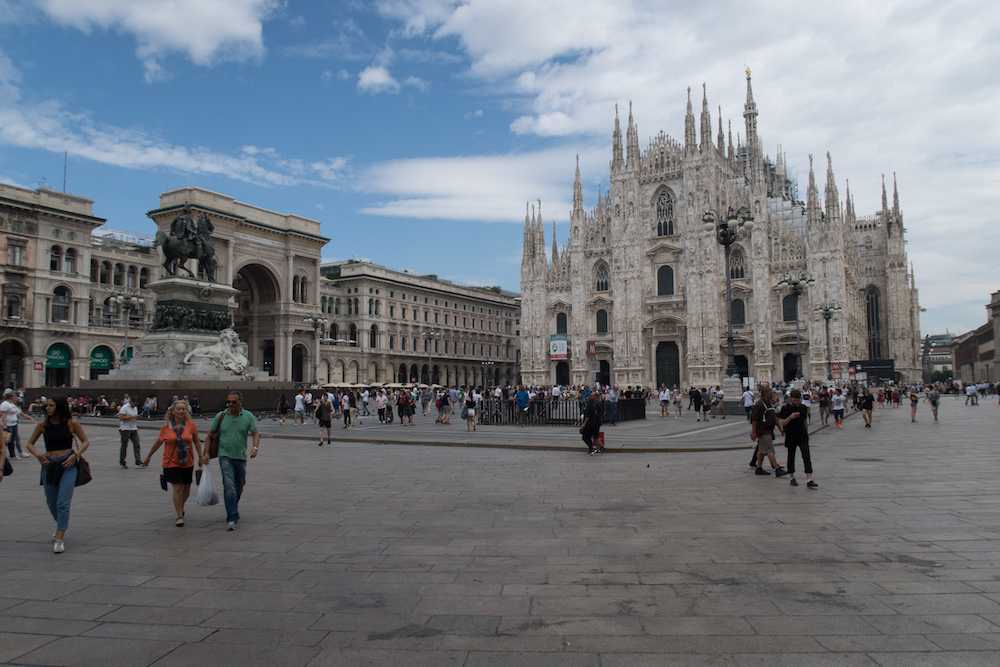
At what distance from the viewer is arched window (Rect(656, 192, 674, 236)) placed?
57062 millimetres

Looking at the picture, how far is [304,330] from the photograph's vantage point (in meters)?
51.6

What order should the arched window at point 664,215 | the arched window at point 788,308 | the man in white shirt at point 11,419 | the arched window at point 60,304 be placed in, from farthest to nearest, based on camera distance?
the arched window at point 664,215
the arched window at point 788,308
the arched window at point 60,304
the man in white shirt at point 11,419

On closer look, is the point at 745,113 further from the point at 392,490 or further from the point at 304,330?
the point at 392,490

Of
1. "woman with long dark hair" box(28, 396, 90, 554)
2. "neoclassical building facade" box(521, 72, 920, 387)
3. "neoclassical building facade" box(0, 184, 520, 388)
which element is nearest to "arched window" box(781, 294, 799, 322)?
"neoclassical building facade" box(521, 72, 920, 387)

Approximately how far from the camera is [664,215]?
57406mm

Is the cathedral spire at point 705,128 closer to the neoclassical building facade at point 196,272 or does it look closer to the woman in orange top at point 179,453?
the neoclassical building facade at point 196,272

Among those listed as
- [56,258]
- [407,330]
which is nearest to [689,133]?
[407,330]

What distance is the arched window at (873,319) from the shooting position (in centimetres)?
7269

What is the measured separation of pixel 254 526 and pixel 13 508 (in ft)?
11.4

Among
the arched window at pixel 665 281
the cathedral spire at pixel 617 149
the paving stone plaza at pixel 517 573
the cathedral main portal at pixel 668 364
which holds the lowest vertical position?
the paving stone plaza at pixel 517 573

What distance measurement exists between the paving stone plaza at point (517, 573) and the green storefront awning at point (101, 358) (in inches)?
1701

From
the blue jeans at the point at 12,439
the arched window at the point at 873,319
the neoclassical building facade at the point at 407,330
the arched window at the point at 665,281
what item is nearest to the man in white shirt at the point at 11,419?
the blue jeans at the point at 12,439

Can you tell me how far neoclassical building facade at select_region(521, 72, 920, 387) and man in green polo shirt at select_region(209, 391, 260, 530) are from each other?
127 feet

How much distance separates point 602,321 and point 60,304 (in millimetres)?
42447
